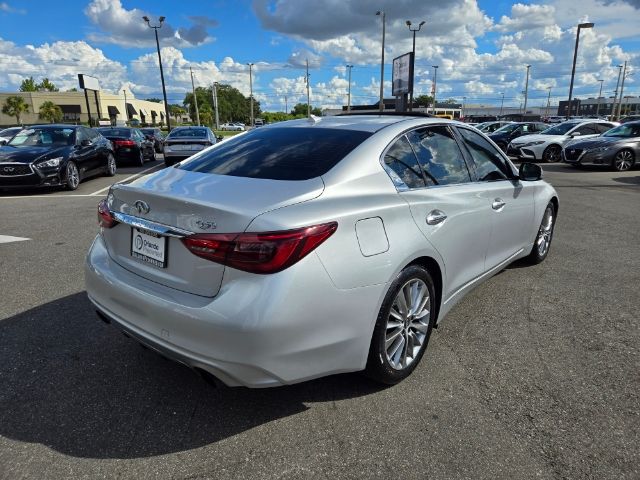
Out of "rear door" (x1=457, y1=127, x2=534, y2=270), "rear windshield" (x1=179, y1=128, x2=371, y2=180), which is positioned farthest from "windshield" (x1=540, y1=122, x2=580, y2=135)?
"rear windshield" (x1=179, y1=128, x2=371, y2=180)

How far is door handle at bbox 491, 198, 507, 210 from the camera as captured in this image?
3.75m

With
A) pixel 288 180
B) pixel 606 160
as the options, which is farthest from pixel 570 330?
pixel 606 160

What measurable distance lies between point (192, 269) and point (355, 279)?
2.66ft

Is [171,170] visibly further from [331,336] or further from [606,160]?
[606,160]

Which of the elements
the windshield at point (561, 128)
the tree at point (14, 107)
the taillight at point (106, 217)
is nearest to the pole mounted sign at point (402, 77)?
the windshield at point (561, 128)

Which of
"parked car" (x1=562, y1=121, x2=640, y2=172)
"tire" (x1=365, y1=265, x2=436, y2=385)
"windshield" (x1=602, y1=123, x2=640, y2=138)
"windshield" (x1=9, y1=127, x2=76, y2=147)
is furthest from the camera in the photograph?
"windshield" (x1=602, y1=123, x2=640, y2=138)

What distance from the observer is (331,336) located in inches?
92.9

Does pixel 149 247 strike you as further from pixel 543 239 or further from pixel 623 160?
pixel 623 160

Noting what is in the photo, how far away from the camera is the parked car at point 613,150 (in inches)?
589

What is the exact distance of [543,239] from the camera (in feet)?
17.2

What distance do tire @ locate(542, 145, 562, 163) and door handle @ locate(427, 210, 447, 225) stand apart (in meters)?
17.5

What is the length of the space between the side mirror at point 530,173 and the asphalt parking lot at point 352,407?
43.7 inches

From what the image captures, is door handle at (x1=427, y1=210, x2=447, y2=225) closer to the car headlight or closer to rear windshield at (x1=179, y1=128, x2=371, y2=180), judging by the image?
rear windshield at (x1=179, y1=128, x2=371, y2=180)

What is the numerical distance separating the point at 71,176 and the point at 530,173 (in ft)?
33.9
